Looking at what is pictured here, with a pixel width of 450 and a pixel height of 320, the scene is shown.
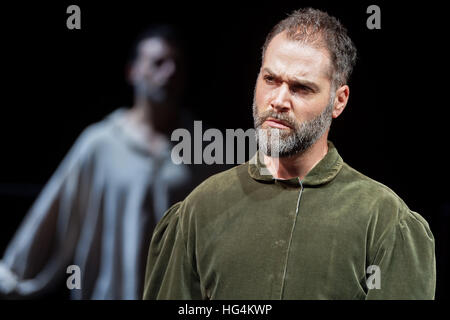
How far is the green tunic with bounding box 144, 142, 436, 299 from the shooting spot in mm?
1765

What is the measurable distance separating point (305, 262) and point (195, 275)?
14.0 inches

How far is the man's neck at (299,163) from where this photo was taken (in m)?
1.89

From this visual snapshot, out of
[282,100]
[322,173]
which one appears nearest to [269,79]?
[282,100]

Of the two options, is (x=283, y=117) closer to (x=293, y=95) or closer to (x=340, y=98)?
(x=293, y=95)

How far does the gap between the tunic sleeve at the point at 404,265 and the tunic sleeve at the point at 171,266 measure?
54 cm

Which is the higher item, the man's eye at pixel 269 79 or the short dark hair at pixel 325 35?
the short dark hair at pixel 325 35

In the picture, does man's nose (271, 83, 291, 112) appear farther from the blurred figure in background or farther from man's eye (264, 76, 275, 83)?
the blurred figure in background

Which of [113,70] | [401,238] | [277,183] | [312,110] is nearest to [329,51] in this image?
[312,110]

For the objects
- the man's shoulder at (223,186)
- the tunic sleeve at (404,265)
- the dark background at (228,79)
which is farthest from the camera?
the dark background at (228,79)

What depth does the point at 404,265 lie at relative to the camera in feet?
5.72

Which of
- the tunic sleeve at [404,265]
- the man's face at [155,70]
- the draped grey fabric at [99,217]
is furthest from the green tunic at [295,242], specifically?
the man's face at [155,70]

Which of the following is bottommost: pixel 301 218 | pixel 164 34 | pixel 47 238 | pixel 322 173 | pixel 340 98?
pixel 47 238

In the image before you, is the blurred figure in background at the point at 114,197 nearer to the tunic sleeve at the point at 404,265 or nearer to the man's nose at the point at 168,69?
the man's nose at the point at 168,69

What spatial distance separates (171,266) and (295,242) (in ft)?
1.32
